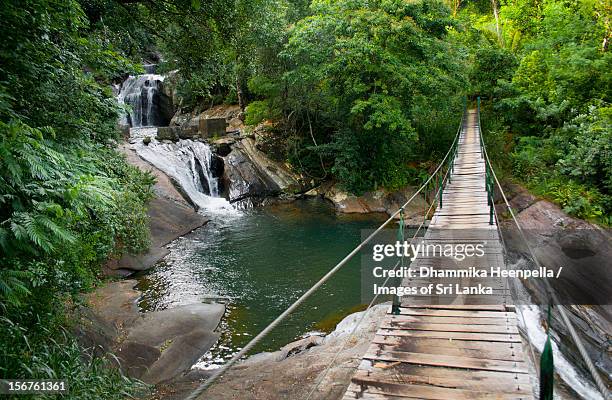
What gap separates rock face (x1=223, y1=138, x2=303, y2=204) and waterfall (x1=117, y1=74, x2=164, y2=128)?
8.09m

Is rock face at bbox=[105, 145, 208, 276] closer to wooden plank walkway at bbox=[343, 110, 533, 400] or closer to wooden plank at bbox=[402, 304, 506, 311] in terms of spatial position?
wooden plank walkway at bbox=[343, 110, 533, 400]

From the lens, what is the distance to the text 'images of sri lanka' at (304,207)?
141 inches

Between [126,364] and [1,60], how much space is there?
4256 millimetres

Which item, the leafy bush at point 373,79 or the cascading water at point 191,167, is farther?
the cascading water at point 191,167

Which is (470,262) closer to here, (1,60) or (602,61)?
(1,60)

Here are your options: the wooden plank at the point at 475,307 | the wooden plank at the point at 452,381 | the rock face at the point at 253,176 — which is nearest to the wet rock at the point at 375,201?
the rock face at the point at 253,176

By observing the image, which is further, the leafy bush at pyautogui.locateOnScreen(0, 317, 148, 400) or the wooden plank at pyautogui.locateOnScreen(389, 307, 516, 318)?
the wooden plank at pyautogui.locateOnScreen(389, 307, 516, 318)

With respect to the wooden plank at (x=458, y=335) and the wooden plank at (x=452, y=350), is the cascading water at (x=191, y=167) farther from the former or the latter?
the wooden plank at (x=452, y=350)

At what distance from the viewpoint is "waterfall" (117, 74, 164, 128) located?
2234 cm

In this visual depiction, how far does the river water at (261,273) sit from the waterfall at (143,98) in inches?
450

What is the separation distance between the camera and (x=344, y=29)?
13.4 meters

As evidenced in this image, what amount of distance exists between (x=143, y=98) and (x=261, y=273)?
17.1 metres

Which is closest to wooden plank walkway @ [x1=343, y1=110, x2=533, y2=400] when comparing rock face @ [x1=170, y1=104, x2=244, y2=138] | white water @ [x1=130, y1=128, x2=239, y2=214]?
white water @ [x1=130, y1=128, x2=239, y2=214]

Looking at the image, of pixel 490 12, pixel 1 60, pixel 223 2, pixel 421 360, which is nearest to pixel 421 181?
pixel 223 2
